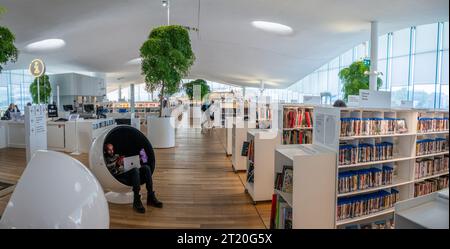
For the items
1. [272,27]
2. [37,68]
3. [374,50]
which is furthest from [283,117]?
[272,27]

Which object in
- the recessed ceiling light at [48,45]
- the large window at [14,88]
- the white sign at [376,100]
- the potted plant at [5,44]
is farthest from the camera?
the large window at [14,88]

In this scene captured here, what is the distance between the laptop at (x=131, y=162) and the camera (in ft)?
12.3

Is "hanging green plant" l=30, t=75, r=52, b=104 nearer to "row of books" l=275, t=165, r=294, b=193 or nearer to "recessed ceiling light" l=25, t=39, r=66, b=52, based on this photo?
"recessed ceiling light" l=25, t=39, r=66, b=52

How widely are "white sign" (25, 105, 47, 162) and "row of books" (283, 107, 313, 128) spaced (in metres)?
5.02

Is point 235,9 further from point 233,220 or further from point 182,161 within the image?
point 233,220

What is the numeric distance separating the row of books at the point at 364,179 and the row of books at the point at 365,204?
4.8 inches

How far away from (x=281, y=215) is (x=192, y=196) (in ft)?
5.18

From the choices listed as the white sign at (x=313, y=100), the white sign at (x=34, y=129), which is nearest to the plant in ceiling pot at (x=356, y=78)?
the white sign at (x=313, y=100)

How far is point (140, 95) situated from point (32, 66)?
25308 mm

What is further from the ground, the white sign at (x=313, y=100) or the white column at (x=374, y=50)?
the white column at (x=374, y=50)

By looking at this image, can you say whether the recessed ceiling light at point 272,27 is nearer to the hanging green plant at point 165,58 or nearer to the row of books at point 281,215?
the hanging green plant at point 165,58

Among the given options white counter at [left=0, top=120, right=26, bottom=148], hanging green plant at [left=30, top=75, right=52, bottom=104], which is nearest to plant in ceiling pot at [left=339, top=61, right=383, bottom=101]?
white counter at [left=0, top=120, right=26, bottom=148]

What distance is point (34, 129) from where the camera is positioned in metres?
5.67
